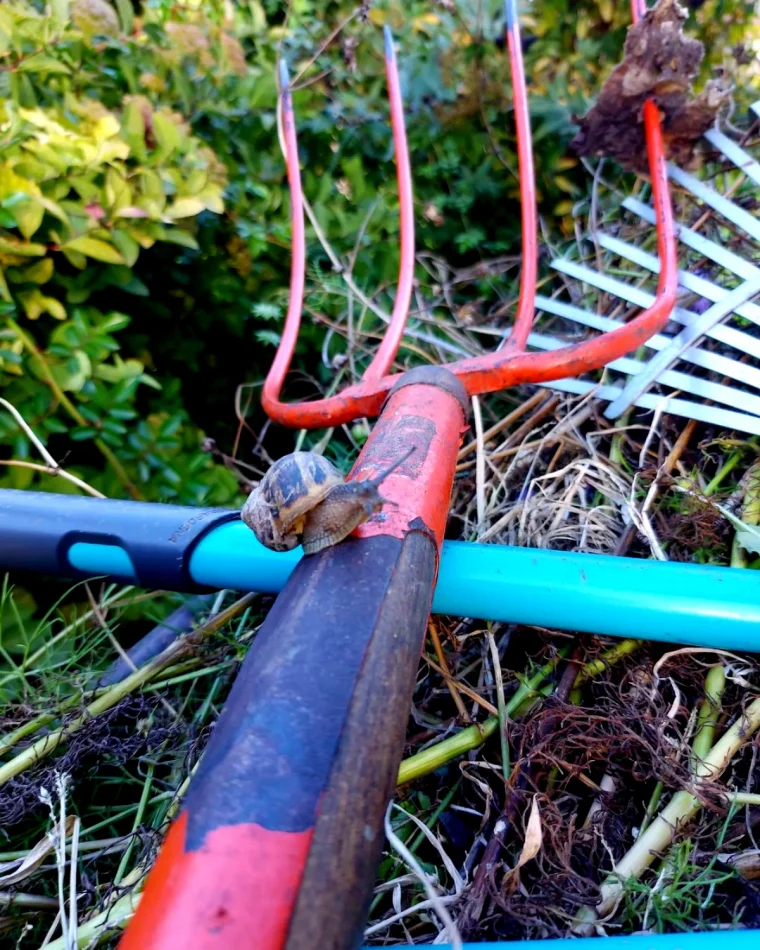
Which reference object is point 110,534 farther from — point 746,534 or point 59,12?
point 59,12

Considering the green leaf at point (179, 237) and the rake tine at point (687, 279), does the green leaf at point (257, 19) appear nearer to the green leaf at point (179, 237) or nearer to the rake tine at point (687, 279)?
the green leaf at point (179, 237)

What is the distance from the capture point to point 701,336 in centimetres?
122

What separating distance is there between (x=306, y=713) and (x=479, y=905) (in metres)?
0.38

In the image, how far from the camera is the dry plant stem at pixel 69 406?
1.12 meters

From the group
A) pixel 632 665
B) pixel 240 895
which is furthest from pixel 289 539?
pixel 632 665

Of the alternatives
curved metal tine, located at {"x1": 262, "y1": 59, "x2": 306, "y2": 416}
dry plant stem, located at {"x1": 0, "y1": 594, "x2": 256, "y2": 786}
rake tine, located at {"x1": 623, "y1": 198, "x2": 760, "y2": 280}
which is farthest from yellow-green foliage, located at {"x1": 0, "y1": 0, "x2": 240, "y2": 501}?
rake tine, located at {"x1": 623, "y1": 198, "x2": 760, "y2": 280}

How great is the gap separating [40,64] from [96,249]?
1.27 feet

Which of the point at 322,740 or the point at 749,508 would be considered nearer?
the point at 322,740

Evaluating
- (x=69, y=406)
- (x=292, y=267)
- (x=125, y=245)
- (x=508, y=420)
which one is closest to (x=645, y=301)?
(x=508, y=420)

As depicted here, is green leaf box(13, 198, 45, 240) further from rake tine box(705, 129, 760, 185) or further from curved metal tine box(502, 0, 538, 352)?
rake tine box(705, 129, 760, 185)

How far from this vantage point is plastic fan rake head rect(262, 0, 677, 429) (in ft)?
3.43

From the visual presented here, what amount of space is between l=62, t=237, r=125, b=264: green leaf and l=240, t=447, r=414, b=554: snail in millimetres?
667

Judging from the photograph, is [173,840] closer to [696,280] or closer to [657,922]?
[657,922]

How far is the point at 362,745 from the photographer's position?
535 mm
